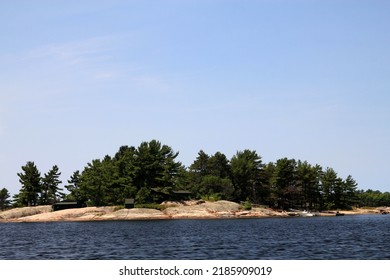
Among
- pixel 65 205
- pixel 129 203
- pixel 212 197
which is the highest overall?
pixel 212 197

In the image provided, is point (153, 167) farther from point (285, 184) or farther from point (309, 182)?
point (309, 182)

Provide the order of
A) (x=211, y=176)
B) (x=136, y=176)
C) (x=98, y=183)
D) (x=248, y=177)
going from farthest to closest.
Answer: (x=248, y=177), (x=211, y=176), (x=98, y=183), (x=136, y=176)

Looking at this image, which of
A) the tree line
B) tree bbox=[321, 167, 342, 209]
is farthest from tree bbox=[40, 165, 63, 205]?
tree bbox=[321, 167, 342, 209]

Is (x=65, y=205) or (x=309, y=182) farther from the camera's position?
(x=309, y=182)

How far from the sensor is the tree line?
129 meters

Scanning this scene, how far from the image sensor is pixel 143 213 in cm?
11612

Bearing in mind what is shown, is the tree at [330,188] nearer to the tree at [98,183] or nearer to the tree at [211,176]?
the tree at [211,176]

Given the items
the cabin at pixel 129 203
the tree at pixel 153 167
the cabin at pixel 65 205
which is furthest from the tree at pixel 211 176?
the cabin at pixel 65 205

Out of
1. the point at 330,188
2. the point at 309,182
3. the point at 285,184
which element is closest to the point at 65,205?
the point at 285,184

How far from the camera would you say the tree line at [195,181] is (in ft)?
424

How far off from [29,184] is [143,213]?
5259 cm
